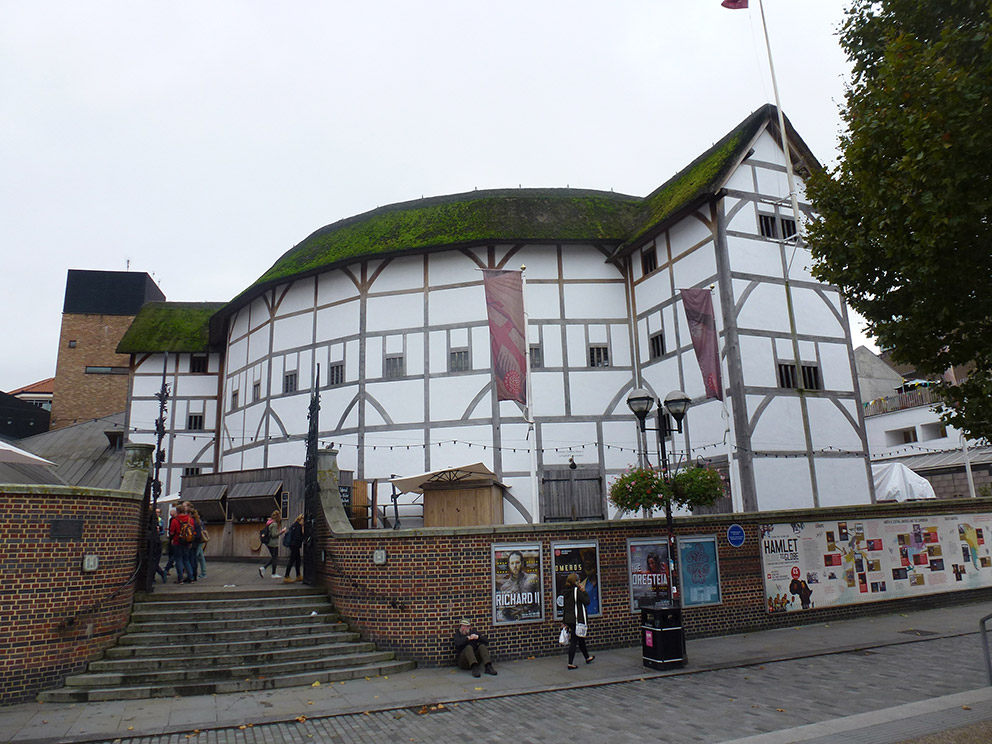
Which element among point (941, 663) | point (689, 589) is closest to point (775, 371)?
point (689, 589)

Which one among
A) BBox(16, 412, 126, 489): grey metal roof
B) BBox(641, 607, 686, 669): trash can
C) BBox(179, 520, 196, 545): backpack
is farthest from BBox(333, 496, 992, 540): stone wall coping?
BBox(16, 412, 126, 489): grey metal roof

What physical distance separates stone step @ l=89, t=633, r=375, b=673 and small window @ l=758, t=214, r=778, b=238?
54.4ft

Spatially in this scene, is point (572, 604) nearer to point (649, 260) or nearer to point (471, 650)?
point (471, 650)

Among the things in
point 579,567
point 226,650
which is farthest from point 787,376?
point 226,650

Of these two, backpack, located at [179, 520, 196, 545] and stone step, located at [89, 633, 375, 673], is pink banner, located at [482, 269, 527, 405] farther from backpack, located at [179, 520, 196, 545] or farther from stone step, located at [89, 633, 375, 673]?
backpack, located at [179, 520, 196, 545]

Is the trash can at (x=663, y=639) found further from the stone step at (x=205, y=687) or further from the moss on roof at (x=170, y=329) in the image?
the moss on roof at (x=170, y=329)

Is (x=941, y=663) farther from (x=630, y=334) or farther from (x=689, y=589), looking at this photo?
(x=630, y=334)

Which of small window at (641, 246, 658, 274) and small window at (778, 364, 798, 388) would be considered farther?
small window at (641, 246, 658, 274)

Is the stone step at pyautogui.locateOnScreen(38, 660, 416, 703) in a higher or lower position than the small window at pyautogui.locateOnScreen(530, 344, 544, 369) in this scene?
lower

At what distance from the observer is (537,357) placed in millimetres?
23375

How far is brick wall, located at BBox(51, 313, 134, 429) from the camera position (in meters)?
43.8

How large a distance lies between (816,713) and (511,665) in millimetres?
4806

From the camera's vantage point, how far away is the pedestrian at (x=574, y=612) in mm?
11016

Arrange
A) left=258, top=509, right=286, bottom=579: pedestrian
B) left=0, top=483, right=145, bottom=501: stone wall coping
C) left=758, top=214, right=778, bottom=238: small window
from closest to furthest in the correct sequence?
1. left=0, top=483, right=145, bottom=501: stone wall coping
2. left=258, top=509, right=286, bottom=579: pedestrian
3. left=758, top=214, right=778, bottom=238: small window
